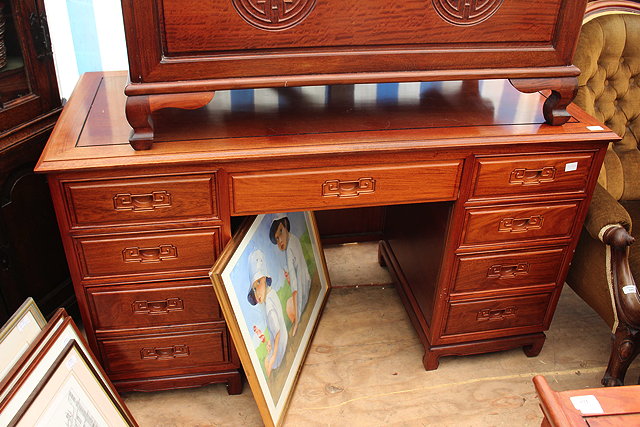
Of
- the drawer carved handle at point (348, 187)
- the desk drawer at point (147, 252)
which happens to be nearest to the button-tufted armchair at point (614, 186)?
the drawer carved handle at point (348, 187)

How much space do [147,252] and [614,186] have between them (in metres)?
1.65

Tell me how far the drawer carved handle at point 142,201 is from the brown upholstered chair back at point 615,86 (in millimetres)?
1434

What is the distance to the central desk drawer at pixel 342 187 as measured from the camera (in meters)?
1.47

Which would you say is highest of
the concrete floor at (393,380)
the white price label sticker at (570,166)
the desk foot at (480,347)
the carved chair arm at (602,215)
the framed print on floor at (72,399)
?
the white price label sticker at (570,166)

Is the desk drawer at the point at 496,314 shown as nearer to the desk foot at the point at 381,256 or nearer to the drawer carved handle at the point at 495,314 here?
the drawer carved handle at the point at 495,314

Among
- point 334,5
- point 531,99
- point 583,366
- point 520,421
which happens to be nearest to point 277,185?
point 334,5

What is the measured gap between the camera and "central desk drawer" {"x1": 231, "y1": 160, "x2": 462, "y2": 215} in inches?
57.8

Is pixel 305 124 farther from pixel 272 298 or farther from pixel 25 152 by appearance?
pixel 25 152

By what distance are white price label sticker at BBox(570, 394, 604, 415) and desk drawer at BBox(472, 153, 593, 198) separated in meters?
0.64

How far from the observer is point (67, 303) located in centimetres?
196

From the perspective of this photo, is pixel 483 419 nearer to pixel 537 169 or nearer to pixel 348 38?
pixel 537 169

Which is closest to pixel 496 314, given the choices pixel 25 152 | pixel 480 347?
pixel 480 347

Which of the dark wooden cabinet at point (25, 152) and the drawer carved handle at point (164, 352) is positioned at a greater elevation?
the dark wooden cabinet at point (25, 152)

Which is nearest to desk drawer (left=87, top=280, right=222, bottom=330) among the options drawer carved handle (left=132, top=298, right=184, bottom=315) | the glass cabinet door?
drawer carved handle (left=132, top=298, right=184, bottom=315)
